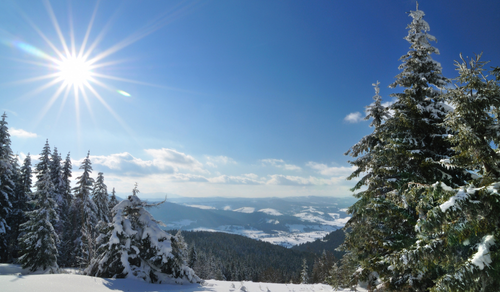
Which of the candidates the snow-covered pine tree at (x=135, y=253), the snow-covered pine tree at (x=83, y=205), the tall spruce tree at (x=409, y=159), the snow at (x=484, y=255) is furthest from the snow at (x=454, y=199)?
the snow-covered pine tree at (x=83, y=205)

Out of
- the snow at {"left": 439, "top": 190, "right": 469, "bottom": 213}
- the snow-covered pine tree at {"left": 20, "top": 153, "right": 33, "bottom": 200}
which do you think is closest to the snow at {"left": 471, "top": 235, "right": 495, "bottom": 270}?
the snow at {"left": 439, "top": 190, "right": 469, "bottom": 213}

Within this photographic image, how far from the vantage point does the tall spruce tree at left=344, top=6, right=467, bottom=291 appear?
340 inches

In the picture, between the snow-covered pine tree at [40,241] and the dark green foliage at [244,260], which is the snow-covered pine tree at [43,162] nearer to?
the snow-covered pine tree at [40,241]

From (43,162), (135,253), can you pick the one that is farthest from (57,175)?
(135,253)

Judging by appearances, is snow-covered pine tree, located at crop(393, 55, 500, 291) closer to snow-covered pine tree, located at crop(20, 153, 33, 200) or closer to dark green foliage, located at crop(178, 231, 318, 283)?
snow-covered pine tree, located at crop(20, 153, 33, 200)

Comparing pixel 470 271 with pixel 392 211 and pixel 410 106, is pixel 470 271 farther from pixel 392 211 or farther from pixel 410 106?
pixel 410 106

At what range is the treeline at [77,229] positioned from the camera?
10602mm

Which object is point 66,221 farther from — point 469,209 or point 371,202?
point 469,209

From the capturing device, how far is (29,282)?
23.1 feet

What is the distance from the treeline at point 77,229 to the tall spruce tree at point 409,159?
9.23 meters

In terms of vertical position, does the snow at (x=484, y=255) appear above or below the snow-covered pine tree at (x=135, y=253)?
above

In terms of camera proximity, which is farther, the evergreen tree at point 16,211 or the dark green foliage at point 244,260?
the dark green foliage at point 244,260

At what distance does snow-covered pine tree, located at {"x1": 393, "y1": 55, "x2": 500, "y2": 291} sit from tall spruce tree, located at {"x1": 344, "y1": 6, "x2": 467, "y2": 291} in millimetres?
1664

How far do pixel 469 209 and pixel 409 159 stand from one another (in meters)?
4.90
